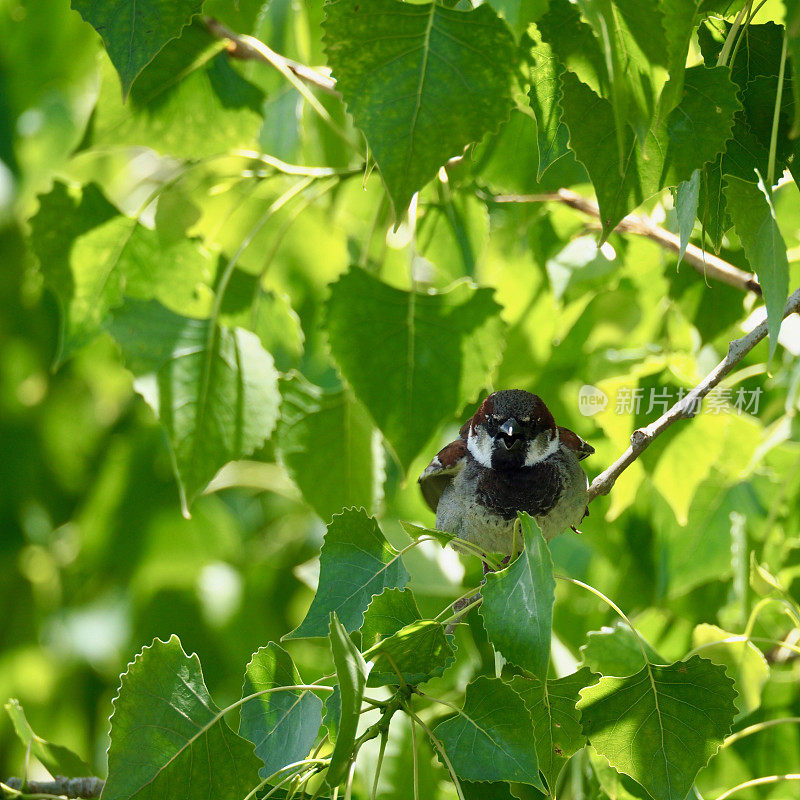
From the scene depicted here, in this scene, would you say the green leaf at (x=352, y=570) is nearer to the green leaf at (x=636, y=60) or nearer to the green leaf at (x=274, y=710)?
the green leaf at (x=274, y=710)

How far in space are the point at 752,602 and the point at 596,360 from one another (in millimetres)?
380

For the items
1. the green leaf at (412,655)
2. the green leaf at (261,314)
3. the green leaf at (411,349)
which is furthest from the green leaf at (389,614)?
the green leaf at (261,314)

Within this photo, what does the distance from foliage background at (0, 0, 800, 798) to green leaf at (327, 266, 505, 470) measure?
0.02 m

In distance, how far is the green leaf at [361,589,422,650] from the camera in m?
0.67

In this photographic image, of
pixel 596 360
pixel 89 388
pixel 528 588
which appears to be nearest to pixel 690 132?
pixel 528 588

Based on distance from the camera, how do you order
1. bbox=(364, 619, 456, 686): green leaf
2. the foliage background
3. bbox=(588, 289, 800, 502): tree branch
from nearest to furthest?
bbox=(364, 619, 456, 686): green leaf, bbox=(588, 289, 800, 502): tree branch, the foliage background

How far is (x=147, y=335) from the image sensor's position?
100 cm

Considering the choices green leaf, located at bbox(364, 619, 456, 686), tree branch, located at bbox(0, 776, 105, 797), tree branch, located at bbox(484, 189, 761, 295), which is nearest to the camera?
green leaf, located at bbox(364, 619, 456, 686)

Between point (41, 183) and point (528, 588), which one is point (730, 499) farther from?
point (41, 183)

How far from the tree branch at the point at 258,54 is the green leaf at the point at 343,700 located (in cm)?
72

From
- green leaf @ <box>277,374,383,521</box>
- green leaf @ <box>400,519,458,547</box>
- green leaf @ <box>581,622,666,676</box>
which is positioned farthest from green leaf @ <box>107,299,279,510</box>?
green leaf @ <box>581,622,666,676</box>

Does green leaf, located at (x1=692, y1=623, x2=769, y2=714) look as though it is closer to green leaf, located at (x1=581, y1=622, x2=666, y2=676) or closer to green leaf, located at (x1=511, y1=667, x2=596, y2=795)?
green leaf, located at (x1=581, y1=622, x2=666, y2=676)

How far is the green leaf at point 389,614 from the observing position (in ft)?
2.19

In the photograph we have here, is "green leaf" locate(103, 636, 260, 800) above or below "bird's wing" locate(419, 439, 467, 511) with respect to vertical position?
above
